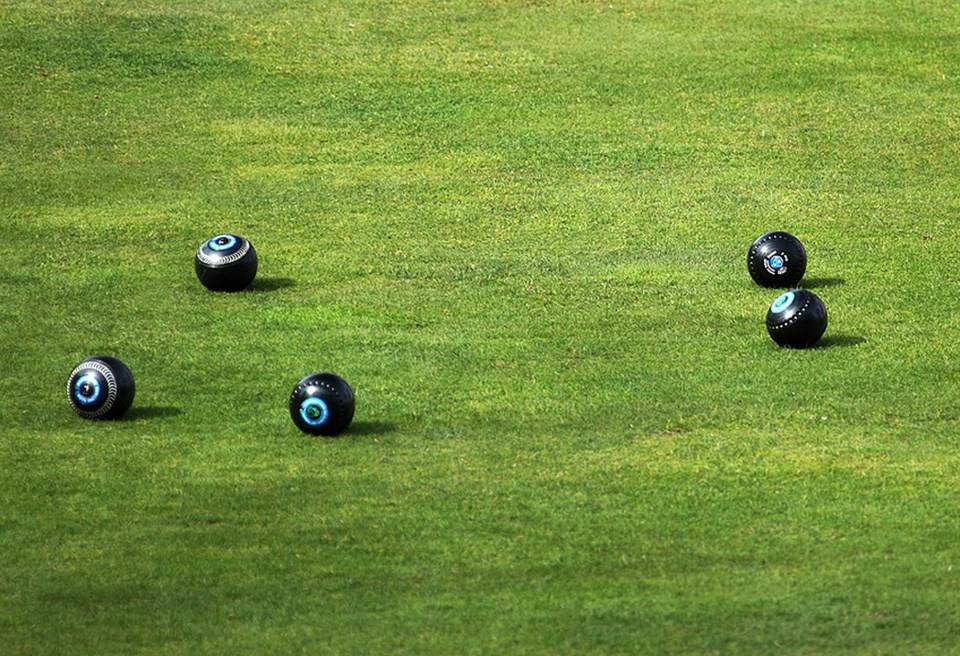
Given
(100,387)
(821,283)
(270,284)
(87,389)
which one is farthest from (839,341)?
(87,389)

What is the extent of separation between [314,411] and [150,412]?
7.01 feet

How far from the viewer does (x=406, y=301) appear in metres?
19.0

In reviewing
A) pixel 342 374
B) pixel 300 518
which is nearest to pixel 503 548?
pixel 300 518

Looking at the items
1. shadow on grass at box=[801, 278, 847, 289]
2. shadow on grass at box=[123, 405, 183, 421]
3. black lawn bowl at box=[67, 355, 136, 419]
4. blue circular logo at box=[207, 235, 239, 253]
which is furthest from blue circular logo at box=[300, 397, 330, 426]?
shadow on grass at box=[801, 278, 847, 289]

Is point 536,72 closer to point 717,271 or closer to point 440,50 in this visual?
point 440,50

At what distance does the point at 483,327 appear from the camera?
18094mm

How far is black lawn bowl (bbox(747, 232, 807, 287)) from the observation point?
18859mm

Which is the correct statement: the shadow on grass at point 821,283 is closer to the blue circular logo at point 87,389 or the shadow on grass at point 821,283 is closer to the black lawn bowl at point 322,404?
the black lawn bowl at point 322,404

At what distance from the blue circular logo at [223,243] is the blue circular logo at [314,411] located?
4.95 m

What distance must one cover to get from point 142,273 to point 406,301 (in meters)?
3.83

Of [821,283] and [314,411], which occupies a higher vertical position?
[821,283]

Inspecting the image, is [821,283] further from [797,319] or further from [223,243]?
[223,243]

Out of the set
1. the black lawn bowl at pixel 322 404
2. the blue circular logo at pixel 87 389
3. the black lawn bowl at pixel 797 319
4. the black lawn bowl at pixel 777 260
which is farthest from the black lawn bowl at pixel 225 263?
the black lawn bowl at pixel 797 319

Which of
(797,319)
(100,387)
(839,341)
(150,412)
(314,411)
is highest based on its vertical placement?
(839,341)
